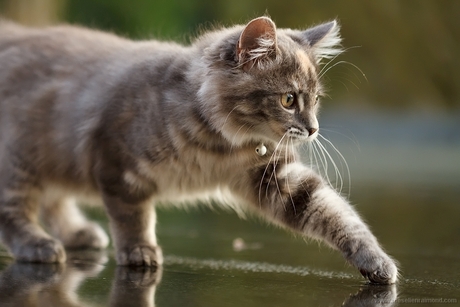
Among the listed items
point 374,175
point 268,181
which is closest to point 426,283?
point 268,181

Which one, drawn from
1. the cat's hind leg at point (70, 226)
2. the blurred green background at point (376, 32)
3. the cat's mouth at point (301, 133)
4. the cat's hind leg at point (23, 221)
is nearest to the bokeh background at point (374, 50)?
the blurred green background at point (376, 32)

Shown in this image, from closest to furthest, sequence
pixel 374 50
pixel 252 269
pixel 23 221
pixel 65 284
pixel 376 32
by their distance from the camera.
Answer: pixel 65 284 < pixel 252 269 < pixel 23 221 < pixel 374 50 < pixel 376 32

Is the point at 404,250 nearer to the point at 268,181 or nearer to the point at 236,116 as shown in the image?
the point at 268,181

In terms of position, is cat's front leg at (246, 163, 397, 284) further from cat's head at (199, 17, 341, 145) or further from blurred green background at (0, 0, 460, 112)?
blurred green background at (0, 0, 460, 112)

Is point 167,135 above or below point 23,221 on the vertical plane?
above

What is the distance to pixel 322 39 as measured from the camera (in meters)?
2.70

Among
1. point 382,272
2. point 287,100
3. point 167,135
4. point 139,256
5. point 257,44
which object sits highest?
point 257,44

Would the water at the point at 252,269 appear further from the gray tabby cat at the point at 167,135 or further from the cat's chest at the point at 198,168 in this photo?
the cat's chest at the point at 198,168

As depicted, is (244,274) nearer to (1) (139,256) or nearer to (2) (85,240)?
(1) (139,256)

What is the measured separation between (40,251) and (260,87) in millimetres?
1025

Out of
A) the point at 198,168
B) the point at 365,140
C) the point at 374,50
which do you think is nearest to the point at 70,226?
the point at 198,168

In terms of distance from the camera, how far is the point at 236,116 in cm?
253

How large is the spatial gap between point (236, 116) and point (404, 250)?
3.50 ft

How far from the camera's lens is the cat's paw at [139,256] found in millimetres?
2666
